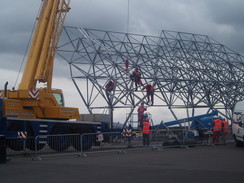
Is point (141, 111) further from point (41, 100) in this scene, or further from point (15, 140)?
point (15, 140)

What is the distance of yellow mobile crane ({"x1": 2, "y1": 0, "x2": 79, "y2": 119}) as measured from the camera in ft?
58.9

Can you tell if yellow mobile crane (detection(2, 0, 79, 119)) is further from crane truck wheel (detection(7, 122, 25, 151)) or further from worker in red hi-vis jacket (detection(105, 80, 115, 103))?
worker in red hi-vis jacket (detection(105, 80, 115, 103))

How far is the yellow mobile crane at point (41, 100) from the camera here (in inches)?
698

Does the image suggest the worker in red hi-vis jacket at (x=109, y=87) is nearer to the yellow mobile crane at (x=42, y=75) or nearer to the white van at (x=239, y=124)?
the yellow mobile crane at (x=42, y=75)

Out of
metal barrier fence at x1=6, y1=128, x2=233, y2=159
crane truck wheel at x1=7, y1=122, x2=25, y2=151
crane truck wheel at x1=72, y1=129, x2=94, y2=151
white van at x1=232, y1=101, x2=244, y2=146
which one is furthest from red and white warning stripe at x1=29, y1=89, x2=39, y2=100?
white van at x1=232, y1=101, x2=244, y2=146

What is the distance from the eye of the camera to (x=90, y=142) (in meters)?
19.5

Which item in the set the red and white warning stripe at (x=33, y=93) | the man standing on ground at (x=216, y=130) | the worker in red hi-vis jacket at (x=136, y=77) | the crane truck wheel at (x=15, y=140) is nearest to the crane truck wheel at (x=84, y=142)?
the crane truck wheel at (x=15, y=140)

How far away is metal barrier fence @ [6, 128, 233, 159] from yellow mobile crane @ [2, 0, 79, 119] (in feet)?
4.74

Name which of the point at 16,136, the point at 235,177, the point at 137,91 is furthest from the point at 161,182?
the point at 137,91

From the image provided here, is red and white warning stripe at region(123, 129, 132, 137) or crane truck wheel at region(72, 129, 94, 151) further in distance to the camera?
red and white warning stripe at region(123, 129, 132, 137)

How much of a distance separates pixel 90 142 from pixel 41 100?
3455 millimetres

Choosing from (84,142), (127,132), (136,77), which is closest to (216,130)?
(127,132)

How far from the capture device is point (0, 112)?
1546cm

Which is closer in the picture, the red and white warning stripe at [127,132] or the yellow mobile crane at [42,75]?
the yellow mobile crane at [42,75]
